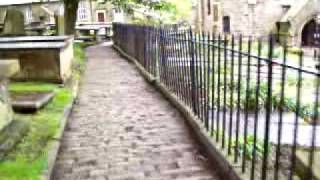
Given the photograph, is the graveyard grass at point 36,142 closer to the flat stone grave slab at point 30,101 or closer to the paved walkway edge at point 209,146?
the flat stone grave slab at point 30,101

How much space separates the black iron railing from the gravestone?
219 centimetres

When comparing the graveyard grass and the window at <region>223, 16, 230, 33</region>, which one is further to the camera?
the window at <region>223, 16, 230, 33</region>

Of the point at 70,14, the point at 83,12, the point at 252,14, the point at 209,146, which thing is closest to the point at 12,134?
the point at 209,146

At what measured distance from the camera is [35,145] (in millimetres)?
4871

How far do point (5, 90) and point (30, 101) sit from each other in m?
1.60

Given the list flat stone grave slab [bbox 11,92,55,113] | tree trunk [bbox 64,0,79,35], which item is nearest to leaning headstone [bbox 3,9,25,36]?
flat stone grave slab [bbox 11,92,55,113]

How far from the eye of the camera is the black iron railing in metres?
3.24

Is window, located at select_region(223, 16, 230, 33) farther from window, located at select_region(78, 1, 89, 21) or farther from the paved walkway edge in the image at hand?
the paved walkway edge

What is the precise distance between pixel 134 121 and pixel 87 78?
199 inches

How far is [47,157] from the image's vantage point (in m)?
4.52

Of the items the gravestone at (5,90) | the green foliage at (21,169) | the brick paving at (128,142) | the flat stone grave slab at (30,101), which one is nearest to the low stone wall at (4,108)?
the gravestone at (5,90)

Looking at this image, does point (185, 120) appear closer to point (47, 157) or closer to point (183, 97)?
point (183, 97)

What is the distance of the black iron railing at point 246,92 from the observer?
3.24 metres

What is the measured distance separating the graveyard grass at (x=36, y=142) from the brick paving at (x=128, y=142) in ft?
0.72
